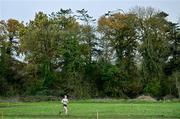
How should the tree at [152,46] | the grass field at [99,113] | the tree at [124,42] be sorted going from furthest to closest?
1. the tree at [124,42]
2. the tree at [152,46]
3. the grass field at [99,113]

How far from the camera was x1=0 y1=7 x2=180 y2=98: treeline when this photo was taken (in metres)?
92.3

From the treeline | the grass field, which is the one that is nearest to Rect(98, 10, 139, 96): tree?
the treeline

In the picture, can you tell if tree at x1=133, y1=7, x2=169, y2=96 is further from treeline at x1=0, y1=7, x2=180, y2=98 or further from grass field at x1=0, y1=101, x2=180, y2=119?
grass field at x1=0, y1=101, x2=180, y2=119

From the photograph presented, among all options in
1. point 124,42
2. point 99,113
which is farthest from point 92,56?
point 99,113

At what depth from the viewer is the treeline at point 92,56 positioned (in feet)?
303

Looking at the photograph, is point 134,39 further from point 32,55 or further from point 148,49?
point 32,55

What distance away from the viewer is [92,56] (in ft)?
324

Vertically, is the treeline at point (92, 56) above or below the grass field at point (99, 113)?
above

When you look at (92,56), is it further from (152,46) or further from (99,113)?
(99,113)

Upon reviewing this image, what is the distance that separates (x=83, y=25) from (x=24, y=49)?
14.9 metres

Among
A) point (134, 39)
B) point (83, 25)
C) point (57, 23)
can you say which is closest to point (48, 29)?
point (57, 23)

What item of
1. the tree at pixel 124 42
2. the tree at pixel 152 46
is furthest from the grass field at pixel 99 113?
the tree at pixel 124 42

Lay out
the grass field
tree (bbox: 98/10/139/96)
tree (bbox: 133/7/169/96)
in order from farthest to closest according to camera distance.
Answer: tree (bbox: 98/10/139/96) < tree (bbox: 133/7/169/96) < the grass field

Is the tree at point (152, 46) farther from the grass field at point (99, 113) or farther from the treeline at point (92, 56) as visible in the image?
the grass field at point (99, 113)
